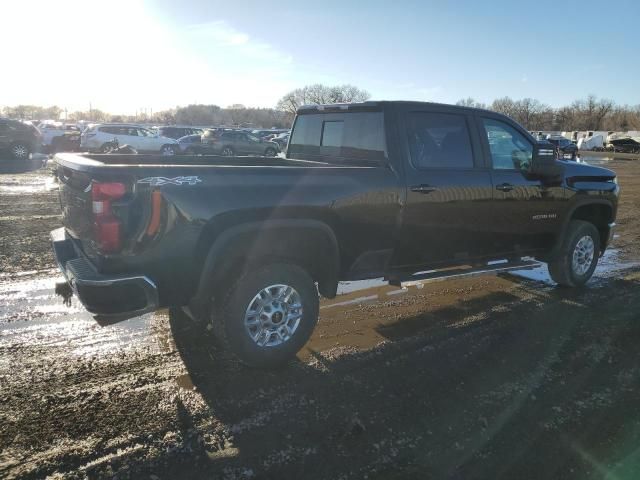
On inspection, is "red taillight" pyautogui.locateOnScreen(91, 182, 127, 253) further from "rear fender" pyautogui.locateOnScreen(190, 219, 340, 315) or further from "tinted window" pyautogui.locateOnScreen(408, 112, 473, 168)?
"tinted window" pyautogui.locateOnScreen(408, 112, 473, 168)

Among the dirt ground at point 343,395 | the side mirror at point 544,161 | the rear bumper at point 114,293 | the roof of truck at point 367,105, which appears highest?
the roof of truck at point 367,105

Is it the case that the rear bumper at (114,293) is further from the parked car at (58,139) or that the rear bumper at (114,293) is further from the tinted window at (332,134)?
the parked car at (58,139)

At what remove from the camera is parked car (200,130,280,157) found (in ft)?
88.0

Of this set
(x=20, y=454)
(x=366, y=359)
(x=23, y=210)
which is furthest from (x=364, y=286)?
(x=23, y=210)

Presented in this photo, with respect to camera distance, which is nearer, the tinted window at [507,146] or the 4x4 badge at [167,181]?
the 4x4 badge at [167,181]

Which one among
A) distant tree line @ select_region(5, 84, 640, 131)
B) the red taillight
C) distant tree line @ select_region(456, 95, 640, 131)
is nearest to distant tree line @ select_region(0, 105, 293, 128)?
distant tree line @ select_region(5, 84, 640, 131)

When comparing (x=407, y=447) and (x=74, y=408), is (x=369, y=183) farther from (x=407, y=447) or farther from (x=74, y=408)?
(x=74, y=408)

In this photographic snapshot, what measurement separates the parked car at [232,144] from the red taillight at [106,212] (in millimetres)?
23926

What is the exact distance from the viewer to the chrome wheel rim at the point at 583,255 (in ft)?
20.7

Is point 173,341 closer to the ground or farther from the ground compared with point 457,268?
closer to the ground

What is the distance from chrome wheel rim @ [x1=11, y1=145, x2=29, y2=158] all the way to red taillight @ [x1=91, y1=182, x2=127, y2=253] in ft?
69.1

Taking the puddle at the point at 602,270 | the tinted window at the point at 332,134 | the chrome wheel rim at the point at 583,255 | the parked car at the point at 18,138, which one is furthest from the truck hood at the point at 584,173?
the parked car at the point at 18,138

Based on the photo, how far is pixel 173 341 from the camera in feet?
14.8

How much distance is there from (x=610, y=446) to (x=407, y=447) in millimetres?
1259
